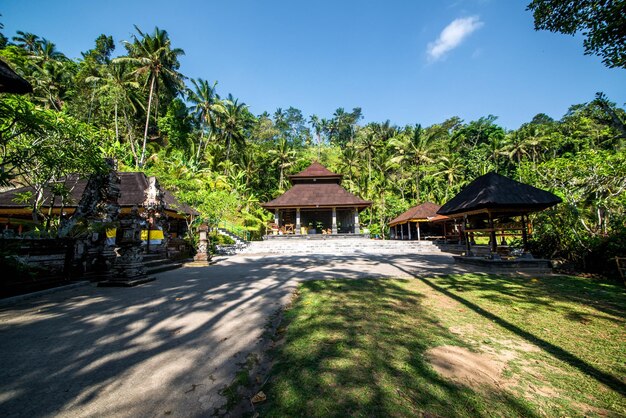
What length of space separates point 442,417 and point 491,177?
9.80 m

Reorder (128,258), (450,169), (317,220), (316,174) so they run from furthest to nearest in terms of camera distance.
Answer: (450,169) < (317,220) < (316,174) < (128,258)

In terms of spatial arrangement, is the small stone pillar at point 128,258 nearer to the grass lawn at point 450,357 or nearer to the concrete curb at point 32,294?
the concrete curb at point 32,294

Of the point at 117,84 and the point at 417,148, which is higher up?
the point at 117,84

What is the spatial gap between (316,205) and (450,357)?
20448 mm

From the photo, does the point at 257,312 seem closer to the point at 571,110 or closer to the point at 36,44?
the point at 36,44

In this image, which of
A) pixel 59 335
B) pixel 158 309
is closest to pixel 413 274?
pixel 158 309

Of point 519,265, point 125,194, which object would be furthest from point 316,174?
Answer: point 519,265

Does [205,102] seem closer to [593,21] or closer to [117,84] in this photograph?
[117,84]

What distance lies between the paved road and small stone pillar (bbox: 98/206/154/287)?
3.58ft

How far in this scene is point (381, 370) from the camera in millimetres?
2332

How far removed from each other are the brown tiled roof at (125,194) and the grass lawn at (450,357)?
13.0 meters

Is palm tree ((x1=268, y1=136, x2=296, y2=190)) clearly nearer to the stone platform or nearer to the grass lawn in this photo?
the stone platform

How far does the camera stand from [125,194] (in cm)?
1461

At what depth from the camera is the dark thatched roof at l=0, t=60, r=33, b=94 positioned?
171 inches
